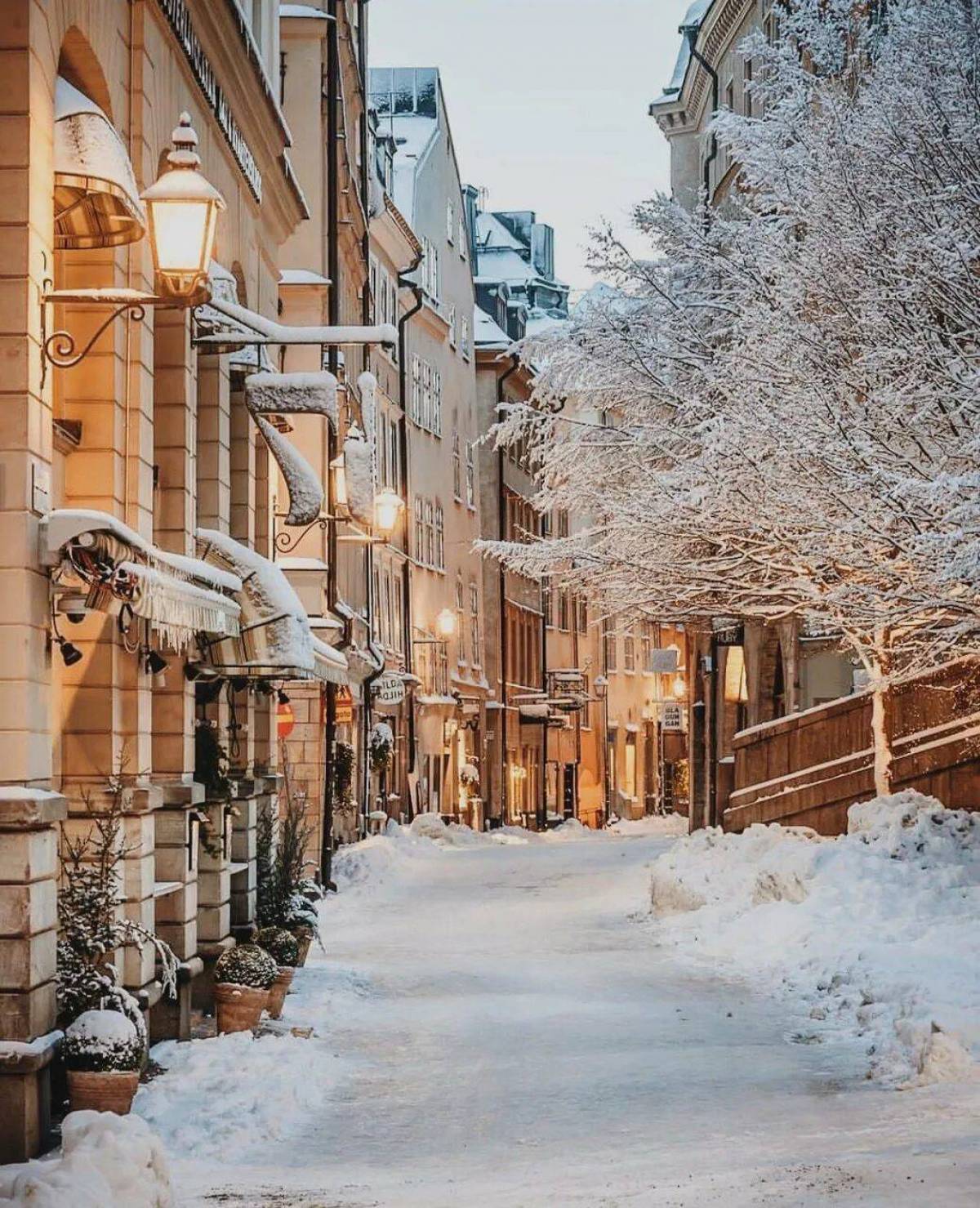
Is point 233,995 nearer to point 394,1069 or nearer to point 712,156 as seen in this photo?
point 394,1069

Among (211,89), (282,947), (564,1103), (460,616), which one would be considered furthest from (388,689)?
(564,1103)

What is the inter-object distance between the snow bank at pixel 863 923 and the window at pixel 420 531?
26203 millimetres

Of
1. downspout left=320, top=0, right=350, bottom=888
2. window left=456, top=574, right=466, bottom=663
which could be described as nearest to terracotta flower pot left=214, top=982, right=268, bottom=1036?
downspout left=320, top=0, right=350, bottom=888

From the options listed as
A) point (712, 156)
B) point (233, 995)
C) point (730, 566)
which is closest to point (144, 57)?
point (233, 995)

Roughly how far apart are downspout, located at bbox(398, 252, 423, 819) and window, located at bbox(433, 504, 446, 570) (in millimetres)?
4424

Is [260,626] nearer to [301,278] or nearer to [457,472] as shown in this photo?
[301,278]

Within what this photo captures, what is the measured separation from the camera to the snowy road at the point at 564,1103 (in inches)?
381

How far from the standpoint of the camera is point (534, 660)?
6969cm

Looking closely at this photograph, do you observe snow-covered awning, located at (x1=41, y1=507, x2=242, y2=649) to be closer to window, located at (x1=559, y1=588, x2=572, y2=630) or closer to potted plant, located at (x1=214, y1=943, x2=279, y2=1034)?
potted plant, located at (x1=214, y1=943, x2=279, y2=1034)

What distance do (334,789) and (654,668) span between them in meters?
38.1

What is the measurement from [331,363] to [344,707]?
546 centimetres

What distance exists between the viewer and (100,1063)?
10.9 m

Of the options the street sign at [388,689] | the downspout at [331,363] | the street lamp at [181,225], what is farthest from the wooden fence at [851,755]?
the street lamp at [181,225]

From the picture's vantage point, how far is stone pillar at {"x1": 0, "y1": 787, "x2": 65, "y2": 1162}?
33.7 ft
